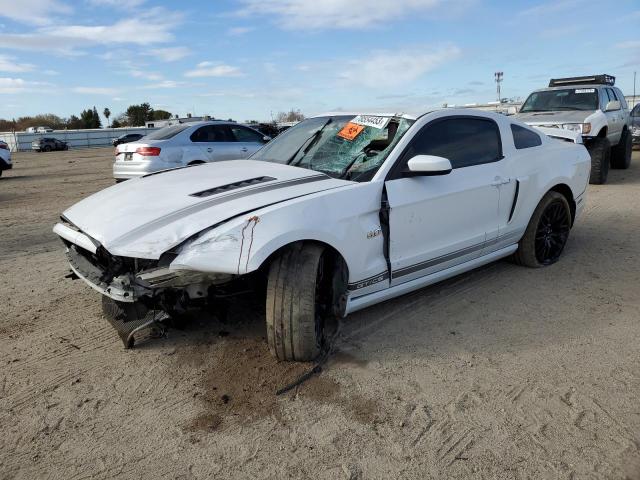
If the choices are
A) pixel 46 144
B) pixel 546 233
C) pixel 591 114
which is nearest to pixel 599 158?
pixel 591 114

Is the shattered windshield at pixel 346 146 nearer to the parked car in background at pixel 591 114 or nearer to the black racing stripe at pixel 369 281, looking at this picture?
the black racing stripe at pixel 369 281

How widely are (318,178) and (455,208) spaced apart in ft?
3.78

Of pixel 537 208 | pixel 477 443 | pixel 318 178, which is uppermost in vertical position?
pixel 318 178

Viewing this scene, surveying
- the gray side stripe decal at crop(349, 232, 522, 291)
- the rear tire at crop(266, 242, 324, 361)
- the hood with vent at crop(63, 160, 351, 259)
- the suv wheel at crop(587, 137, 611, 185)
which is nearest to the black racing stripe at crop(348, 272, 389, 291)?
the gray side stripe decal at crop(349, 232, 522, 291)

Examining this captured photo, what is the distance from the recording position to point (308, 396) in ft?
9.46

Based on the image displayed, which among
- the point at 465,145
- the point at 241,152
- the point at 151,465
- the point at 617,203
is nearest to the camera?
the point at 151,465

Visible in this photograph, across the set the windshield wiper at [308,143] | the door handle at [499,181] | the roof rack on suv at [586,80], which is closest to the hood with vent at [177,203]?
the windshield wiper at [308,143]

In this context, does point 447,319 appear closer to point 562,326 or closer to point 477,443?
point 562,326

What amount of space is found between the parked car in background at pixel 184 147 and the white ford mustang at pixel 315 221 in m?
5.20

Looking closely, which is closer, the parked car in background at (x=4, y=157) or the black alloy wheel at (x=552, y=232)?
the black alloy wheel at (x=552, y=232)

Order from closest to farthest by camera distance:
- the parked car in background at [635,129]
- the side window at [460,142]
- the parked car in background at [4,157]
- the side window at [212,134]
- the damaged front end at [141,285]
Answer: the damaged front end at [141,285] < the side window at [460,142] < the side window at [212,134] < the parked car in background at [635,129] < the parked car in background at [4,157]

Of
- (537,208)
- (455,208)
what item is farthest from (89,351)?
(537,208)

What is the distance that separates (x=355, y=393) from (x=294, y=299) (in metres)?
0.65

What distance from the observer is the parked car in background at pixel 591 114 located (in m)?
9.65
